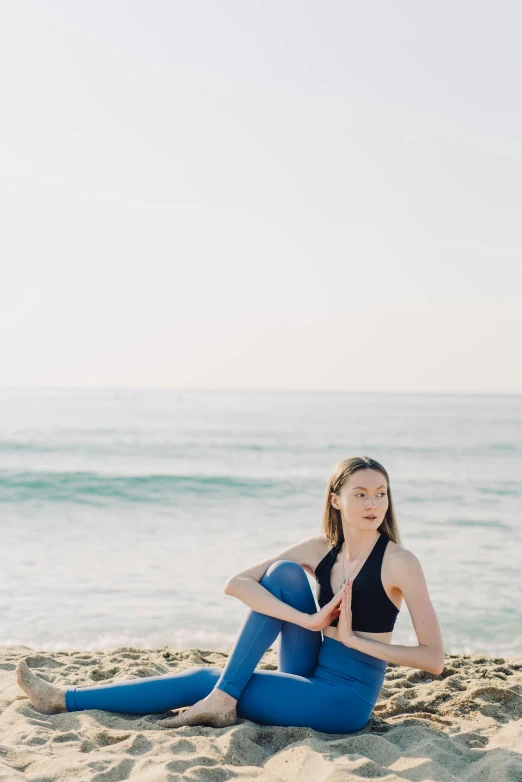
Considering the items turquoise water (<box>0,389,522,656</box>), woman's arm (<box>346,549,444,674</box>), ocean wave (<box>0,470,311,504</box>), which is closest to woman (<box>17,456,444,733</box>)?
woman's arm (<box>346,549,444,674</box>)

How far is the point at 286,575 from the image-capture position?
156 inches

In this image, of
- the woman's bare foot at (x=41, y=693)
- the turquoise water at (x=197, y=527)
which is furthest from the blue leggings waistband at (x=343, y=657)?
the turquoise water at (x=197, y=527)

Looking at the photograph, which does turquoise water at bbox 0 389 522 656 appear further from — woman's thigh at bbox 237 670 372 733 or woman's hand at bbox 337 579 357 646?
woman's hand at bbox 337 579 357 646

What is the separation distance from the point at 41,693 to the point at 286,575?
147 cm

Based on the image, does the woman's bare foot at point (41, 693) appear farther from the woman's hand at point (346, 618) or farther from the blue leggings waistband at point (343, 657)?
the woman's hand at point (346, 618)

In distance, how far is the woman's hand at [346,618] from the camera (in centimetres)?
372

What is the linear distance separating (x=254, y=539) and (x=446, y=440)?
24.4 meters

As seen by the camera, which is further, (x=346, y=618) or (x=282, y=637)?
(x=282, y=637)

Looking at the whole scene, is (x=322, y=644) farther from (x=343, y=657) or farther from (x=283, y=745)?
(x=283, y=745)

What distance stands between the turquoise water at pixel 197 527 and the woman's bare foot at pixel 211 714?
9.85 ft

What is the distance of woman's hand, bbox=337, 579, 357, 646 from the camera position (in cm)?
372

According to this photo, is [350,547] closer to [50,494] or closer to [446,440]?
[50,494]

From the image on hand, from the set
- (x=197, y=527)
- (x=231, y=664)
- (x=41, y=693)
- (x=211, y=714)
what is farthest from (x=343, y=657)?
(x=197, y=527)

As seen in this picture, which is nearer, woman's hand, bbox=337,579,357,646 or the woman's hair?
woman's hand, bbox=337,579,357,646
